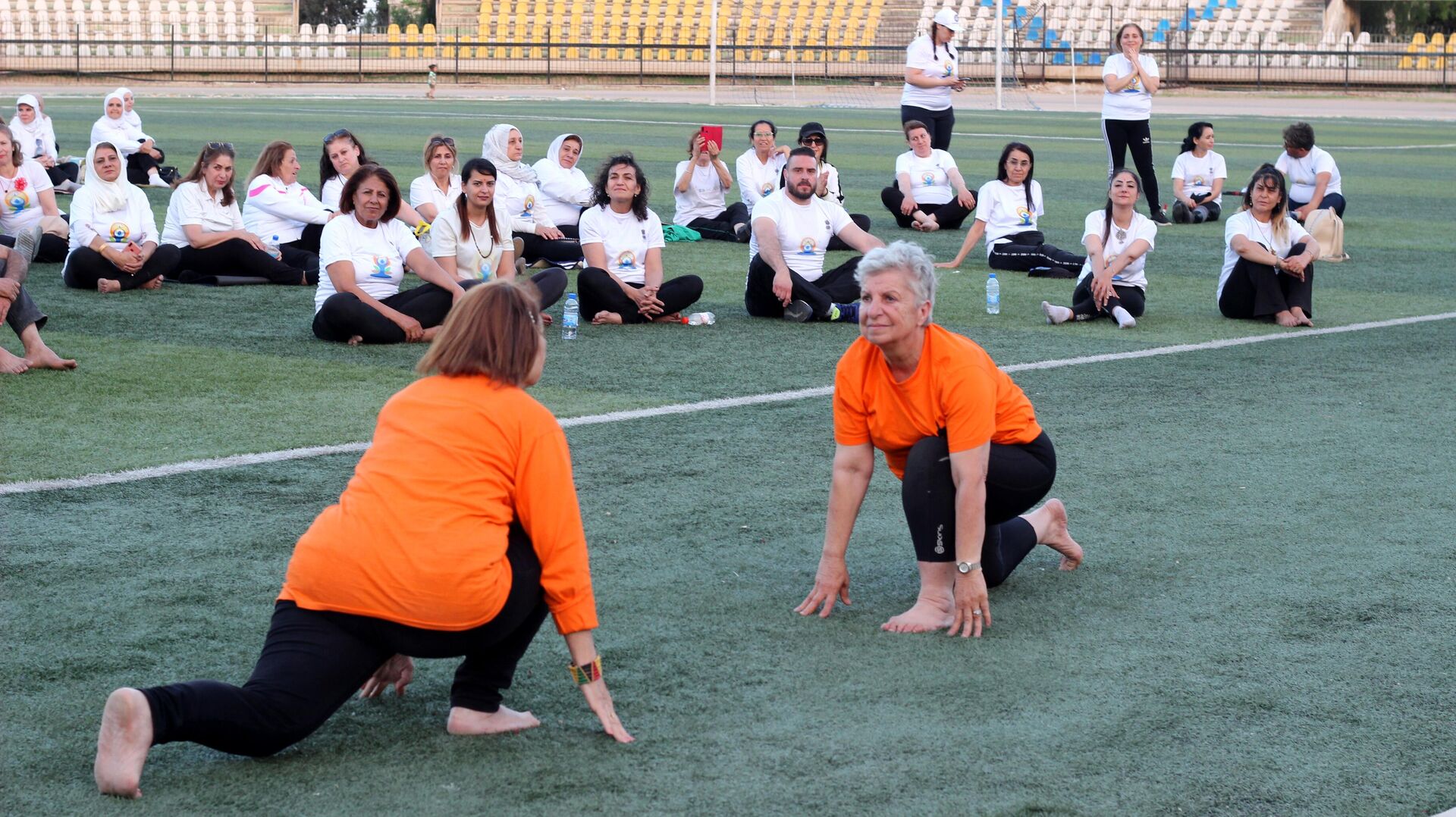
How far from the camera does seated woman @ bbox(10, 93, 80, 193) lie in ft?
60.2

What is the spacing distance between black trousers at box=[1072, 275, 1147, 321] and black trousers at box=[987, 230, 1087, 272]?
7.78 ft

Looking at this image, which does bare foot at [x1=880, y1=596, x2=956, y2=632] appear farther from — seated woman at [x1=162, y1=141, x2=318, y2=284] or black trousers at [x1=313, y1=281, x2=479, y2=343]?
seated woman at [x1=162, y1=141, x2=318, y2=284]

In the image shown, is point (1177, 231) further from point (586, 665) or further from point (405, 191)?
point (586, 665)

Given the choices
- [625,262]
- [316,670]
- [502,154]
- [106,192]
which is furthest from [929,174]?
[316,670]

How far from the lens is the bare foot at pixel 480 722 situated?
13.2 feet

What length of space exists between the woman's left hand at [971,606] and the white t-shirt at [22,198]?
9912 millimetres

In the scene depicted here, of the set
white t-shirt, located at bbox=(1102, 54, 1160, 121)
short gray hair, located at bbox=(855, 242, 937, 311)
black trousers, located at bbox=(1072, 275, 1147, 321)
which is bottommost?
black trousers, located at bbox=(1072, 275, 1147, 321)

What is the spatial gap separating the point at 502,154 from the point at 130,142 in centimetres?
836

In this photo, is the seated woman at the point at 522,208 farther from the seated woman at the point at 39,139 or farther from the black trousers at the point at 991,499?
the black trousers at the point at 991,499

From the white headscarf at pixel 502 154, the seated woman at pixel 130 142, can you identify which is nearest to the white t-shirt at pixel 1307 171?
the white headscarf at pixel 502 154

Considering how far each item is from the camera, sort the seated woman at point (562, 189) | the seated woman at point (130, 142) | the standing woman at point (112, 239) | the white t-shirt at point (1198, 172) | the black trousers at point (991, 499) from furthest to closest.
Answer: the seated woman at point (130, 142) → the white t-shirt at point (1198, 172) → the seated woman at point (562, 189) → the standing woman at point (112, 239) → the black trousers at point (991, 499)

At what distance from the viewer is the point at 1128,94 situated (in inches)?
676

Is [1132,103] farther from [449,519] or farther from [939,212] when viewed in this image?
[449,519]

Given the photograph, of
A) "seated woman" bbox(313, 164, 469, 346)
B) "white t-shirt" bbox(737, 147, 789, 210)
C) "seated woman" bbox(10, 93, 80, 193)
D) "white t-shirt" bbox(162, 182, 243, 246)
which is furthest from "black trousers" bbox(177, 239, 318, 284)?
"seated woman" bbox(10, 93, 80, 193)
